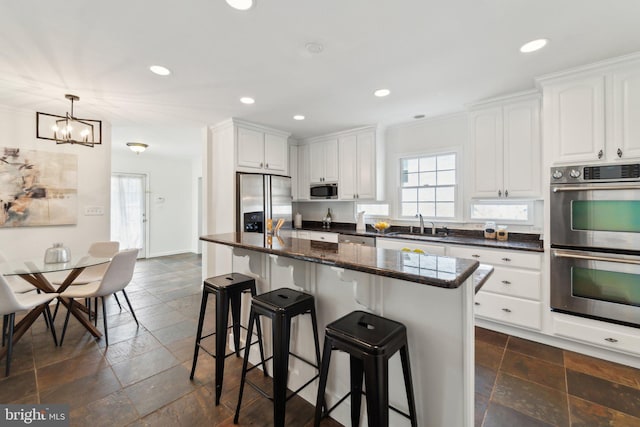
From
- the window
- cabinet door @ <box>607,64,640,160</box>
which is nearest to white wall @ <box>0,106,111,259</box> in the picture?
the window

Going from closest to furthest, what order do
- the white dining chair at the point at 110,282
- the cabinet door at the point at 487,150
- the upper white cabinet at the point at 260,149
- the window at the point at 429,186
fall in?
the white dining chair at the point at 110,282 → the cabinet door at the point at 487,150 → the window at the point at 429,186 → the upper white cabinet at the point at 260,149

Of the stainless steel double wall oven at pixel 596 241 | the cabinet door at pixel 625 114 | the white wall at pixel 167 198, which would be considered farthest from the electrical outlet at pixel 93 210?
the cabinet door at pixel 625 114

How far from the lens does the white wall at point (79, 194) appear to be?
323 cm

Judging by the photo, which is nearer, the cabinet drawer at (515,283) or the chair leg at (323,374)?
the chair leg at (323,374)

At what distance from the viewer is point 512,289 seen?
2670 millimetres

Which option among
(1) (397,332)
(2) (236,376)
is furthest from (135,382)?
(1) (397,332)

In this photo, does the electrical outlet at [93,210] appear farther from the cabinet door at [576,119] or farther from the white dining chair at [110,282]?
the cabinet door at [576,119]

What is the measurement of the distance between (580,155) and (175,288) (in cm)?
524

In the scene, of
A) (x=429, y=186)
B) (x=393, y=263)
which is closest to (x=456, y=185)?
(x=429, y=186)

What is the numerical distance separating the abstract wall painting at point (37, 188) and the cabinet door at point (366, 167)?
396cm

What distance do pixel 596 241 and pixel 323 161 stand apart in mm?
3446

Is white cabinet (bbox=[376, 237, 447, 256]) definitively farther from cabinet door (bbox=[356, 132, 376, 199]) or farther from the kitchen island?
the kitchen island

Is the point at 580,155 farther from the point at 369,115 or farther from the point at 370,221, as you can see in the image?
the point at 370,221

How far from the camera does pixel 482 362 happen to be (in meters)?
2.28
